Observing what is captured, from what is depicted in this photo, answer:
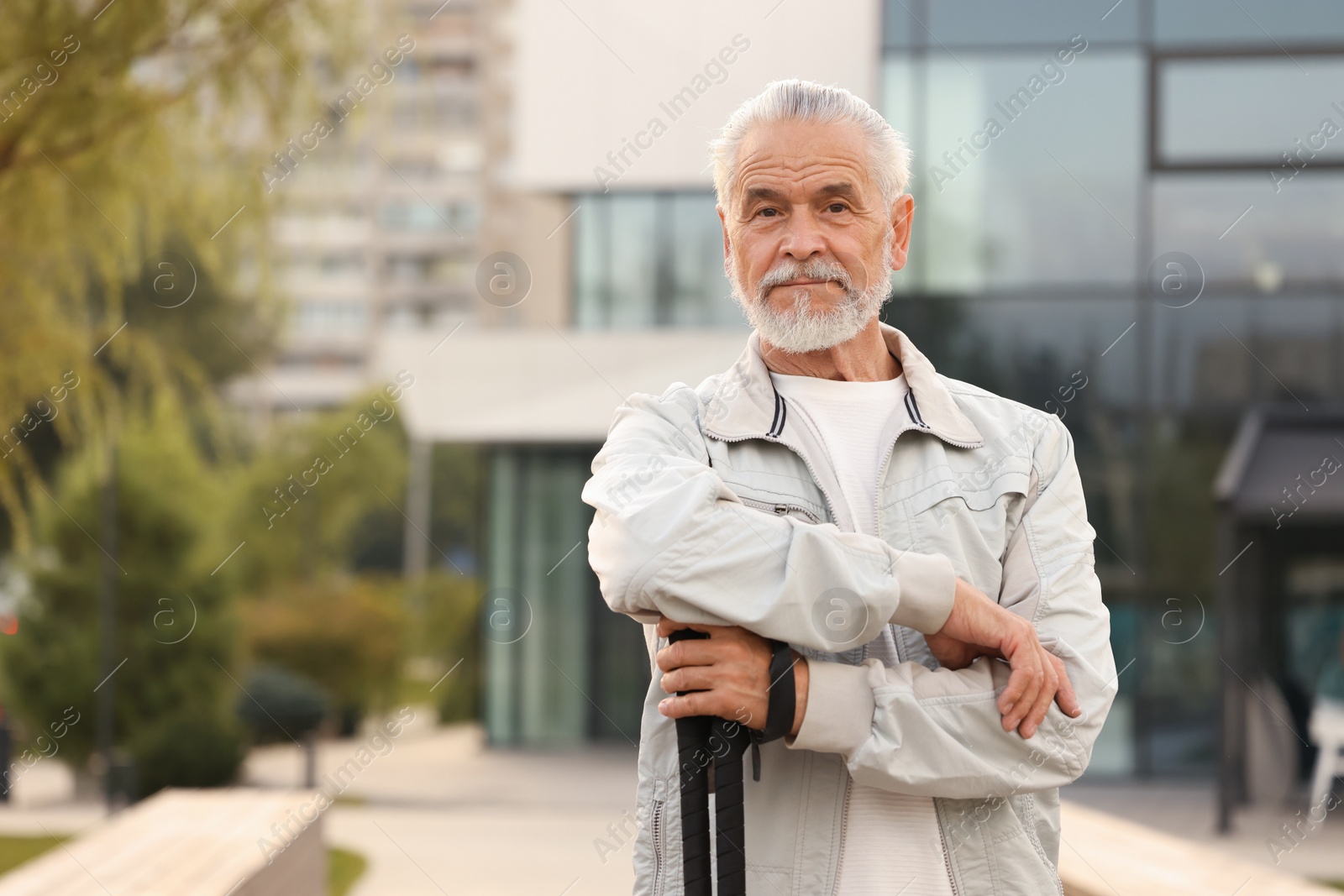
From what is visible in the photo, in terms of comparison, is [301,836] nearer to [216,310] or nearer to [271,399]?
[216,310]

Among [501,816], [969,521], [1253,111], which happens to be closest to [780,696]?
[969,521]

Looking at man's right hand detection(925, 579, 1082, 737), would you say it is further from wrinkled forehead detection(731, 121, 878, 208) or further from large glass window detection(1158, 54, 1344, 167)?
large glass window detection(1158, 54, 1344, 167)

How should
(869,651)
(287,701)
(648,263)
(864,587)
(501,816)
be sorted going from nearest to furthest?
(864,587) < (869,651) < (501,816) < (287,701) < (648,263)

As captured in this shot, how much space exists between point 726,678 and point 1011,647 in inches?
15.8

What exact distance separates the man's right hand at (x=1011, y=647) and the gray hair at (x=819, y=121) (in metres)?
0.66

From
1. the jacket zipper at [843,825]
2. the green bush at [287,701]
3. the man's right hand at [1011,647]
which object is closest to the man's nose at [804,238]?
the man's right hand at [1011,647]

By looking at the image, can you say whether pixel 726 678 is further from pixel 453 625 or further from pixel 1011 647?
pixel 453 625

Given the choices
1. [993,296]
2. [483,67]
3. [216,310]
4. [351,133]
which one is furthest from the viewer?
[483,67]

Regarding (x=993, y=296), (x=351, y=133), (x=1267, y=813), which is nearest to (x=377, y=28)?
(x=351, y=133)

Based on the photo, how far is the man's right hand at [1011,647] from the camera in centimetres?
194

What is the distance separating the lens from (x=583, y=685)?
17.4 m

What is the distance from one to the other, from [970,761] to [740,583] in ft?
1.31

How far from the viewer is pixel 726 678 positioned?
1.89 m

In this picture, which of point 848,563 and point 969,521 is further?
point 969,521
